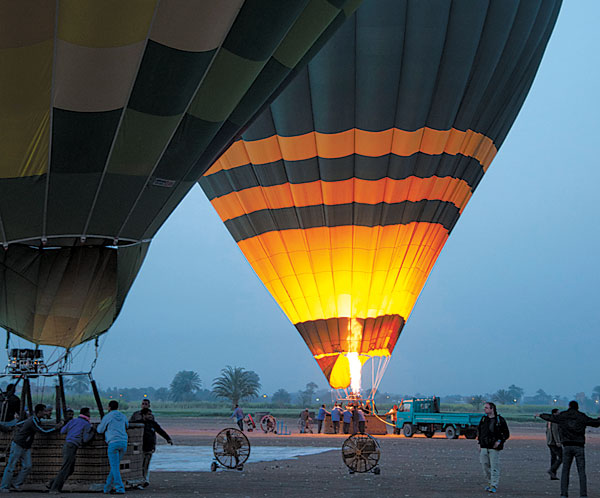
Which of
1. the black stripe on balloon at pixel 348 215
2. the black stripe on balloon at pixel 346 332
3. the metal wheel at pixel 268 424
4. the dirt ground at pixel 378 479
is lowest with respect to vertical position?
the dirt ground at pixel 378 479

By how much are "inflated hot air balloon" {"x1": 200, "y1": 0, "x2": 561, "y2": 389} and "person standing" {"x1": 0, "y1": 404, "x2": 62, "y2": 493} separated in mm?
11075

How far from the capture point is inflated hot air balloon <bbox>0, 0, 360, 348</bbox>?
906 cm

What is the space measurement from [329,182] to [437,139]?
111 inches

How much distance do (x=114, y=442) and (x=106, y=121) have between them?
3.78 m

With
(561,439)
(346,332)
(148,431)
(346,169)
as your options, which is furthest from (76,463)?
(346,332)

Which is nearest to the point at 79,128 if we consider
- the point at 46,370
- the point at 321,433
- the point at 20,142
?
the point at 20,142

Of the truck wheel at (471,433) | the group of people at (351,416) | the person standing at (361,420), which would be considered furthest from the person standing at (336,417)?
the truck wheel at (471,433)

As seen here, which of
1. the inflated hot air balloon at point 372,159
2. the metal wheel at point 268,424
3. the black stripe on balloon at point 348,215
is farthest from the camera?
the metal wheel at point 268,424

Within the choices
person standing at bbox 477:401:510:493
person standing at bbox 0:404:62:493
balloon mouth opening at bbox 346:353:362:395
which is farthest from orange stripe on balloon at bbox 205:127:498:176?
person standing at bbox 0:404:62:493

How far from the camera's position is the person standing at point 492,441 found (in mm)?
10109

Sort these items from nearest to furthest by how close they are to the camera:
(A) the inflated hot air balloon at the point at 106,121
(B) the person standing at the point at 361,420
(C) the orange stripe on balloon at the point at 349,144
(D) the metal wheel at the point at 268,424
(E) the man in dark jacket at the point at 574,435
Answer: (A) the inflated hot air balloon at the point at 106,121 → (E) the man in dark jacket at the point at 574,435 → (C) the orange stripe on balloon at the point at 349,144 → (B) the person standing at the point at 361,420 → (D) the metal wheel at the point at 268,424

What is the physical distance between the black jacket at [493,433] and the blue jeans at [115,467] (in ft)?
14.5

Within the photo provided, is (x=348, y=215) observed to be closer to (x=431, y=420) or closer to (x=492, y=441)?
(x=431, y=420)

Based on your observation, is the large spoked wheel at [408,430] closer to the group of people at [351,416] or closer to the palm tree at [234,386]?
the group of people at [351,416]
